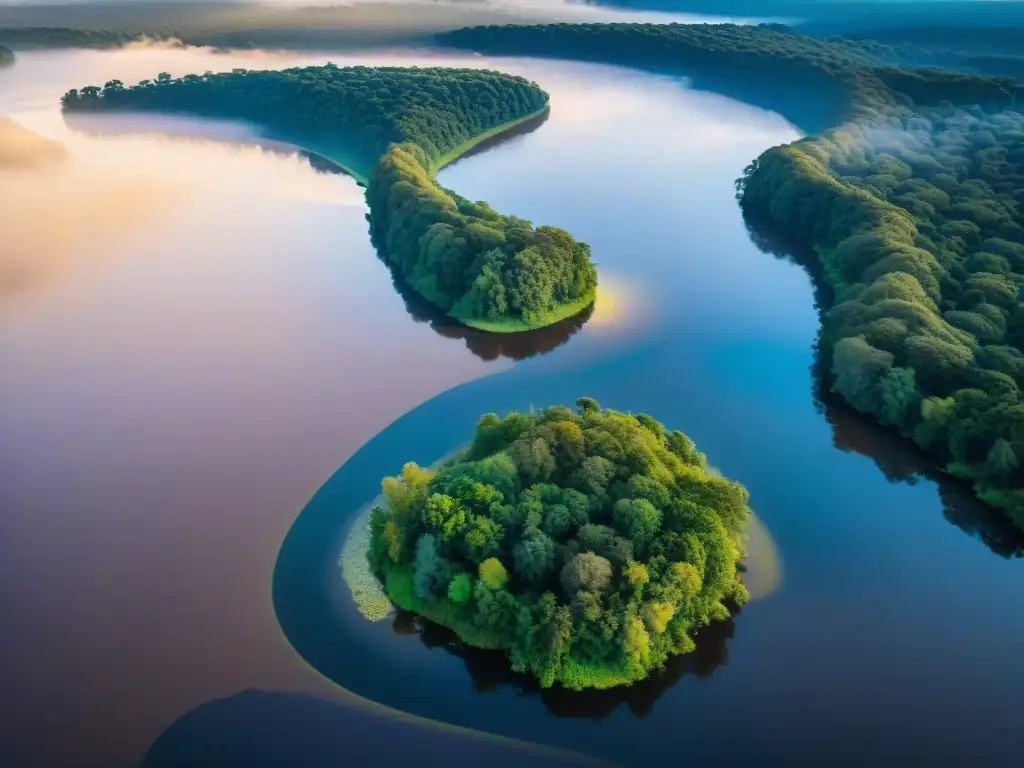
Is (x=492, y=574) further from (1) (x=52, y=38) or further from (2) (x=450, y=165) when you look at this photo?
(1) (x=52, y=38)

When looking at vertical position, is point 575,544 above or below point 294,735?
above

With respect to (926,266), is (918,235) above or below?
below

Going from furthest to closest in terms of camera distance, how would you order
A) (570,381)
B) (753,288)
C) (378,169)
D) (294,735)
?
(378,169) → (753,288) → (570,381) → (294,735)

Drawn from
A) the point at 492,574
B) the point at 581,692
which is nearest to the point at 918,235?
the point at 492,574

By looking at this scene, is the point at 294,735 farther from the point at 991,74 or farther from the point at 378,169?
the point at 991,74

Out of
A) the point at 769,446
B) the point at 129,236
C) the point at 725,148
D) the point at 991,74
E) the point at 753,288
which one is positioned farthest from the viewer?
the point at 991,74

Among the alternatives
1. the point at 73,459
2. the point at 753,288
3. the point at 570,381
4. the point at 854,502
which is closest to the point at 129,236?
the point at 73,459

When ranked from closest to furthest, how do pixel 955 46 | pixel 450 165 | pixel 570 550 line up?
pixel 570 550 → pixel 450 165 → pixel 955 46

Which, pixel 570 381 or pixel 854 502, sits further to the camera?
pixel 570 381
